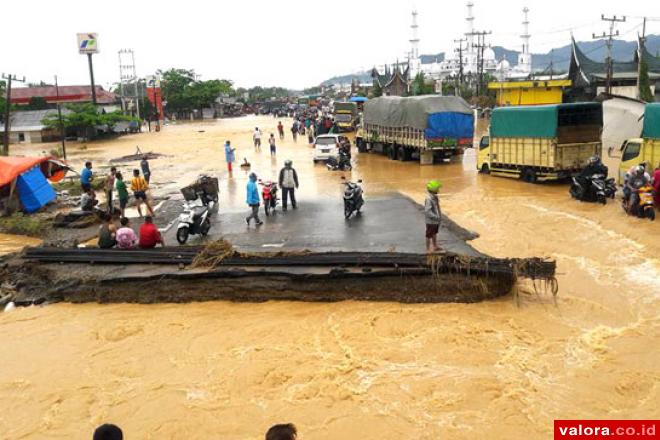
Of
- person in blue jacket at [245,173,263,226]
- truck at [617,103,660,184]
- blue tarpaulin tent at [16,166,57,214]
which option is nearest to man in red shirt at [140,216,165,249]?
person in blue jacket at [245,173,263,226]

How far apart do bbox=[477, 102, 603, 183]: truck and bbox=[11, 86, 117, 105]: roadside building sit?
58.5 m

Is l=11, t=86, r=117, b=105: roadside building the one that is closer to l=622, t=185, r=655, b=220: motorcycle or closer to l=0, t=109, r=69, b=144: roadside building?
l=0, t=109, r=69, b=144: roadside building

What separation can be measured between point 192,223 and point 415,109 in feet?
49.5

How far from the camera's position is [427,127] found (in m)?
24.2

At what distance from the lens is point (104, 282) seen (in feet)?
32.9

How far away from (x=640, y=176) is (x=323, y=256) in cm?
835

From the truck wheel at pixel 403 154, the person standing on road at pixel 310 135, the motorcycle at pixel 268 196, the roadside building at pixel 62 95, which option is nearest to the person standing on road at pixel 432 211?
the motorcycle at pixel 268 196

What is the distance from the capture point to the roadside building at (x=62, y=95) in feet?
219

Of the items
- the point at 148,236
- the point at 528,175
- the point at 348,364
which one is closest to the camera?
the point at 348,364

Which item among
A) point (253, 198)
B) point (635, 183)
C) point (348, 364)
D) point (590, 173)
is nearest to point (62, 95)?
point (253, 198)

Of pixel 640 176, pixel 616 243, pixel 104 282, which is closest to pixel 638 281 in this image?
pixel 616 243

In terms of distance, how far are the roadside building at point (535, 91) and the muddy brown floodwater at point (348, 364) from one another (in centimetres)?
3057

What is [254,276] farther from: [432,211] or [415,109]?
[415,109]

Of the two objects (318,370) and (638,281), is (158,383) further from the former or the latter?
(638,281)
